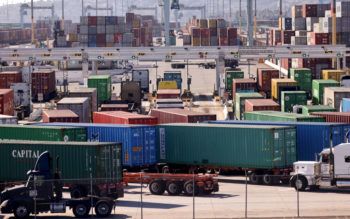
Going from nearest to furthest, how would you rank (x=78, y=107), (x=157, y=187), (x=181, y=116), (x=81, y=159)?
(x=81, y=159)
(x=157, y=187)
(x=181, y=116)
(x=78, y=107)

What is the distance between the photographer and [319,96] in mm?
82125

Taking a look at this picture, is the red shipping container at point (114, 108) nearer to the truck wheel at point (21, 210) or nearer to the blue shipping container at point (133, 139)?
the blue shipping container at point (133, 139)

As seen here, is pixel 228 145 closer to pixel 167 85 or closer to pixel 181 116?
pixel 181 116

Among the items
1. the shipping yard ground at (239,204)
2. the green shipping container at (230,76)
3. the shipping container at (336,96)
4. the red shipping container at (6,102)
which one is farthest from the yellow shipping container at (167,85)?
the shipping yard ground at (239,204)

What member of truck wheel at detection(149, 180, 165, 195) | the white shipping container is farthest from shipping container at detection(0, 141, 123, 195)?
the white shipping container

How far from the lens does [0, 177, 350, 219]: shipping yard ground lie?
38.8m

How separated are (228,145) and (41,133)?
347 inches

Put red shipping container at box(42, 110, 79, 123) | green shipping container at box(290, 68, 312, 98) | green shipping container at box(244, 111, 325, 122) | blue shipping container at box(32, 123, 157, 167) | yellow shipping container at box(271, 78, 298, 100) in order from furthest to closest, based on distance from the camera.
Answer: green shipping container at box(290, 68, 312, 98) < yellow shipping container at box(271, 78, 298, 100) < red shipping container at box(42, 110, 79, 123) < green shipping container at box(244, 111, 325, 122) < blue shipping container at box(32, 123, 157, 167)

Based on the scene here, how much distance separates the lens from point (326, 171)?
146 ft

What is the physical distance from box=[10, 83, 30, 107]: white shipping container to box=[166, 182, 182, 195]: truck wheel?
4464 centimetres

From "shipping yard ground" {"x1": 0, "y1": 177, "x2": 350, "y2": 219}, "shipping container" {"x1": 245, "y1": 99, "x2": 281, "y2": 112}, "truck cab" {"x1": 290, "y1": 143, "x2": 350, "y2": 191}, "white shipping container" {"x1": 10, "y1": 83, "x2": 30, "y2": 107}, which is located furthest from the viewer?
"white shipping container" {"x1": 10, "y1": 83, "x2": 30, "y2": 107}

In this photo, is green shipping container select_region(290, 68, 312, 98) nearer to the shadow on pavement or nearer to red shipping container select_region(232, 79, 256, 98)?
red shipping container select_region(232, 79, 256, 98)

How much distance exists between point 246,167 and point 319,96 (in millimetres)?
36080

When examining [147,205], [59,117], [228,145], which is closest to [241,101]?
[59,117]
